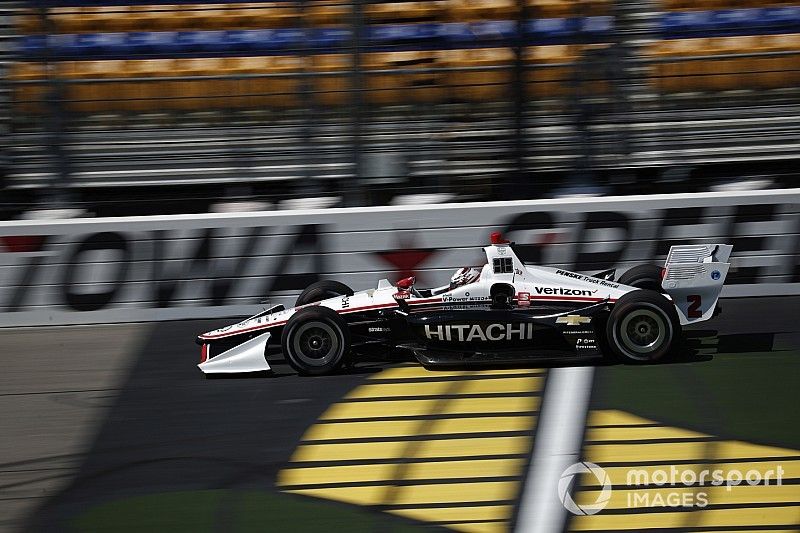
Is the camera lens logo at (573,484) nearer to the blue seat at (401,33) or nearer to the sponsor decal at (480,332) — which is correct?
the sponsor decal at (480,332)

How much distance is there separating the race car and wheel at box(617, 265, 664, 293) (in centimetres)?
25

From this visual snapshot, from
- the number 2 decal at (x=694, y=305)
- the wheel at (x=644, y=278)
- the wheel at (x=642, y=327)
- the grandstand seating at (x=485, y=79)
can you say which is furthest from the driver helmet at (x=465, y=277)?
the grandstand seating at (x=485, y=79)

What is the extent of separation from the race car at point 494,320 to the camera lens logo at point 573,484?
1.58 metres

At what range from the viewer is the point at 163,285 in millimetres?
8523

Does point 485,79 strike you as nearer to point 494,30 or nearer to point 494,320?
point 494,30

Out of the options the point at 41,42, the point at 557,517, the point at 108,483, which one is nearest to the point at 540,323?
the point at 557,517

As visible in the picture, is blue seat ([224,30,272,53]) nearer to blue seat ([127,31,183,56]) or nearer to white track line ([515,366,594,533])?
blue seat ([127,31,183,56])

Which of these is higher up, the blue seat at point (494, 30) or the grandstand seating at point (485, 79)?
the blue seat at point (494, 30)

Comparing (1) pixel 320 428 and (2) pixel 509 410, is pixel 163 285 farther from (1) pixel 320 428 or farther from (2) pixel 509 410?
Answer: (2) pixel 509 410

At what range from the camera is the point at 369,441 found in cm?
577

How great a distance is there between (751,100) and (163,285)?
18.5 ft

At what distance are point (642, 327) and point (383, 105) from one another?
11.5 feet

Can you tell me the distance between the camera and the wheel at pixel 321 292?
300 inches

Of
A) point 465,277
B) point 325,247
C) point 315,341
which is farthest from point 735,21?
point 315,341
